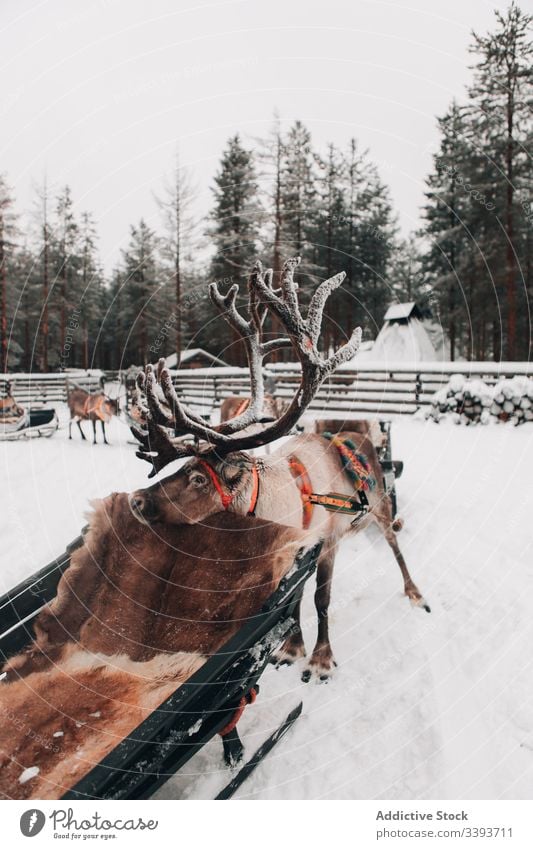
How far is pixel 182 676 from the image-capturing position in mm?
1701

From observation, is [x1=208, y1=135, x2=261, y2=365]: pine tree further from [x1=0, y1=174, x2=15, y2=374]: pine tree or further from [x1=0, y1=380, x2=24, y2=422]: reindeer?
[x1=0, y1=380, x2=24, y2=422]: reindeer

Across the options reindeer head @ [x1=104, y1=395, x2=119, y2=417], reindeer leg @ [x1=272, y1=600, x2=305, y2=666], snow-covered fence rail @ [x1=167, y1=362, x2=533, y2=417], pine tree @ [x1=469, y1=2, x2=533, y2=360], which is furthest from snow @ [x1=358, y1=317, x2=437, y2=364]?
reindeer leg @ [x1=272, y1=600, x2=305, y2=666]

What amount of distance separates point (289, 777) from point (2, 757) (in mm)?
1131

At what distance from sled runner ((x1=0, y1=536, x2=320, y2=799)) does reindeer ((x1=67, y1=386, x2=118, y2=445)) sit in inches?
239

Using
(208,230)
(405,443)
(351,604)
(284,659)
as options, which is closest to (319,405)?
(405,443)

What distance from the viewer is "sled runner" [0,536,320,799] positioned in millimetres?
1215

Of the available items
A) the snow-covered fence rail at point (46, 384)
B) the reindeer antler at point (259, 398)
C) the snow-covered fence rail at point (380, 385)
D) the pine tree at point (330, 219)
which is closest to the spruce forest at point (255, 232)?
the pine tree at point (330, 219)

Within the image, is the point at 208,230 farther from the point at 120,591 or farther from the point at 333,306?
the point at 120,591

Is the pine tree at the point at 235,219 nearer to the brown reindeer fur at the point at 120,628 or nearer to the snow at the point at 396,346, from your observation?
the brown reindeer fur at the point at 120,628

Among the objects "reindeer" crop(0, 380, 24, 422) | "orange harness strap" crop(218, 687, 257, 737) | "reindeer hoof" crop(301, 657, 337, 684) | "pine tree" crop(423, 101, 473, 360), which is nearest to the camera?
"orange harness strap" crop(218, 687, 257, 737)

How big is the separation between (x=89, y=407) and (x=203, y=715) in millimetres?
7185

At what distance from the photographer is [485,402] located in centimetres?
787

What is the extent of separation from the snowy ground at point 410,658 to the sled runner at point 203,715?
28cm

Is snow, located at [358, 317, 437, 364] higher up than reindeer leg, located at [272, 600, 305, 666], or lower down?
higher up
